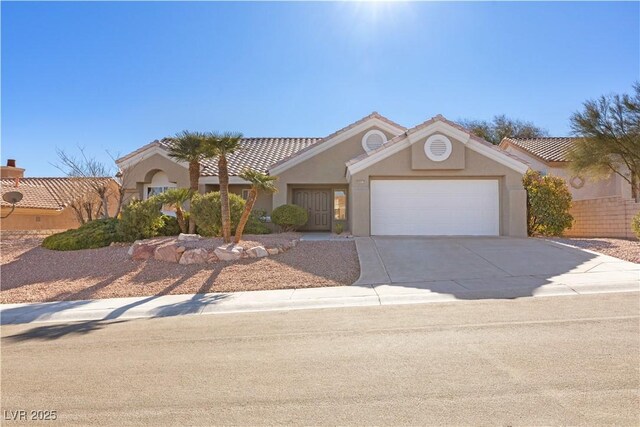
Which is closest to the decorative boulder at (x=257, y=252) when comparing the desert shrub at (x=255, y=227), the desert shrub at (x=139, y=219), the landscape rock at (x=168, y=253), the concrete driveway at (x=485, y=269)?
the landscape rock at (x=168, y=253)

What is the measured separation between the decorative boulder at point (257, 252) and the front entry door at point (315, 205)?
7.95 meters

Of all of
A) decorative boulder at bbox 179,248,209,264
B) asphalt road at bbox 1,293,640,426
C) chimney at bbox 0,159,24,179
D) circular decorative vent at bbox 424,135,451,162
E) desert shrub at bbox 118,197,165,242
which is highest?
chimney at bbox 0,159,24,179

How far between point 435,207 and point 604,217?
24.6ft

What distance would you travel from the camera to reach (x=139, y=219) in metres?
14.0

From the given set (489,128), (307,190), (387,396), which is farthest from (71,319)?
(489,128)

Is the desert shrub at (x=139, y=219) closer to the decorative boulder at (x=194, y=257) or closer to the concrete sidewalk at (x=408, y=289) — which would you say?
the decorative boulder at (x=194, y=257)

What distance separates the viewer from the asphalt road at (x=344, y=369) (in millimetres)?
3539

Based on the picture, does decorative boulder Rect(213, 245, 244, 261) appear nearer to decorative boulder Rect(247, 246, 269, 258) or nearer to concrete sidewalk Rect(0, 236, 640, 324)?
decorative boulder Rect(247, 246, 269, 258)

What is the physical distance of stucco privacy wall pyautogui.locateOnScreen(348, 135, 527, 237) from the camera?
15.5 metres

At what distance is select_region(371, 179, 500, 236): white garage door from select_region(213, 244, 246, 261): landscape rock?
6115mm

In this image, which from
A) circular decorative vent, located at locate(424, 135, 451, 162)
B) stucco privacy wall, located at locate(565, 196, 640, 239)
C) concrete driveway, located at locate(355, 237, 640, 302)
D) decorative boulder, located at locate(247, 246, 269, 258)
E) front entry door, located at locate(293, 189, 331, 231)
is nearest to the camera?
concrete driveway, located at locate(355, 237, 640, 302)

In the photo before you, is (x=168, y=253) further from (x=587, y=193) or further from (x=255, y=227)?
(x=587, y=193)

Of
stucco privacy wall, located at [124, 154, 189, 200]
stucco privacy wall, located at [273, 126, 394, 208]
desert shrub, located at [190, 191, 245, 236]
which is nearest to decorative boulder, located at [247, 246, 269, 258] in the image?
desert shrub, located at [190, 191, 245, 236]

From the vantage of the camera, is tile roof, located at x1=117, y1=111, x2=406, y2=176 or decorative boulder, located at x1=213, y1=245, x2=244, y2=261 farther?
tile roof, located at x1=117, y1=111, x2=406, y2=176
